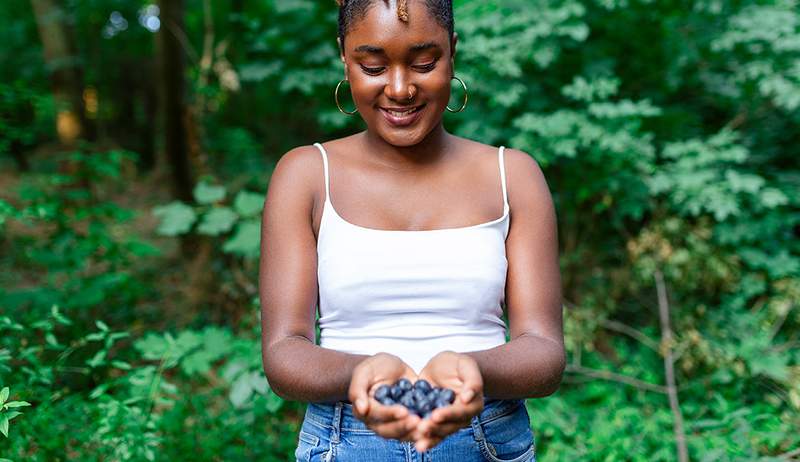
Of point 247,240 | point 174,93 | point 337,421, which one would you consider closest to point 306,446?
point 337,421

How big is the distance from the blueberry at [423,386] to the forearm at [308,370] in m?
0.16

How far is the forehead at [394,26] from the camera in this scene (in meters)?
1.45

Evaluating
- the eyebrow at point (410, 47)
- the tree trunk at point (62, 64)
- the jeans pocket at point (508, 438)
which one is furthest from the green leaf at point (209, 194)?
the tree trunk at point (62, 64)

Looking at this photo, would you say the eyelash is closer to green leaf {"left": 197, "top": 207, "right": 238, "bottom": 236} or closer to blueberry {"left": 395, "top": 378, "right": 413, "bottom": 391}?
blueberry {"left": 395, "top": 378, "right": 413, "bottom": 391}

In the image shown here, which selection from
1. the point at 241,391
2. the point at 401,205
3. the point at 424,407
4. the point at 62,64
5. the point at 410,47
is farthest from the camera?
the point at 62,64

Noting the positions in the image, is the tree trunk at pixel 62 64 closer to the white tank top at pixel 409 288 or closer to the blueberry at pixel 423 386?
the white tank top at pixel 409 288

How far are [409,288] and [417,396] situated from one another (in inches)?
13.5

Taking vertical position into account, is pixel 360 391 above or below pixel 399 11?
below

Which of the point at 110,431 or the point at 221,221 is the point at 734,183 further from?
the point at 110,431

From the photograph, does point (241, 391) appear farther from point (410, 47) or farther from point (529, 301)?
point (410, 47)

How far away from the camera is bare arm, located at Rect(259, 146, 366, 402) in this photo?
4.44 feet

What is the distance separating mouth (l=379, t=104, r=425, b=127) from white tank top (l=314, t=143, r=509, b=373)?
10.9 inches

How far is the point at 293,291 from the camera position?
4.85 ft

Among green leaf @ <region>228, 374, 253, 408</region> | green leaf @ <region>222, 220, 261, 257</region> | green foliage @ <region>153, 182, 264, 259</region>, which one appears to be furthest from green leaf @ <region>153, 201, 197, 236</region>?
green leaf @ <region>228, 374, 253, 408</region>
